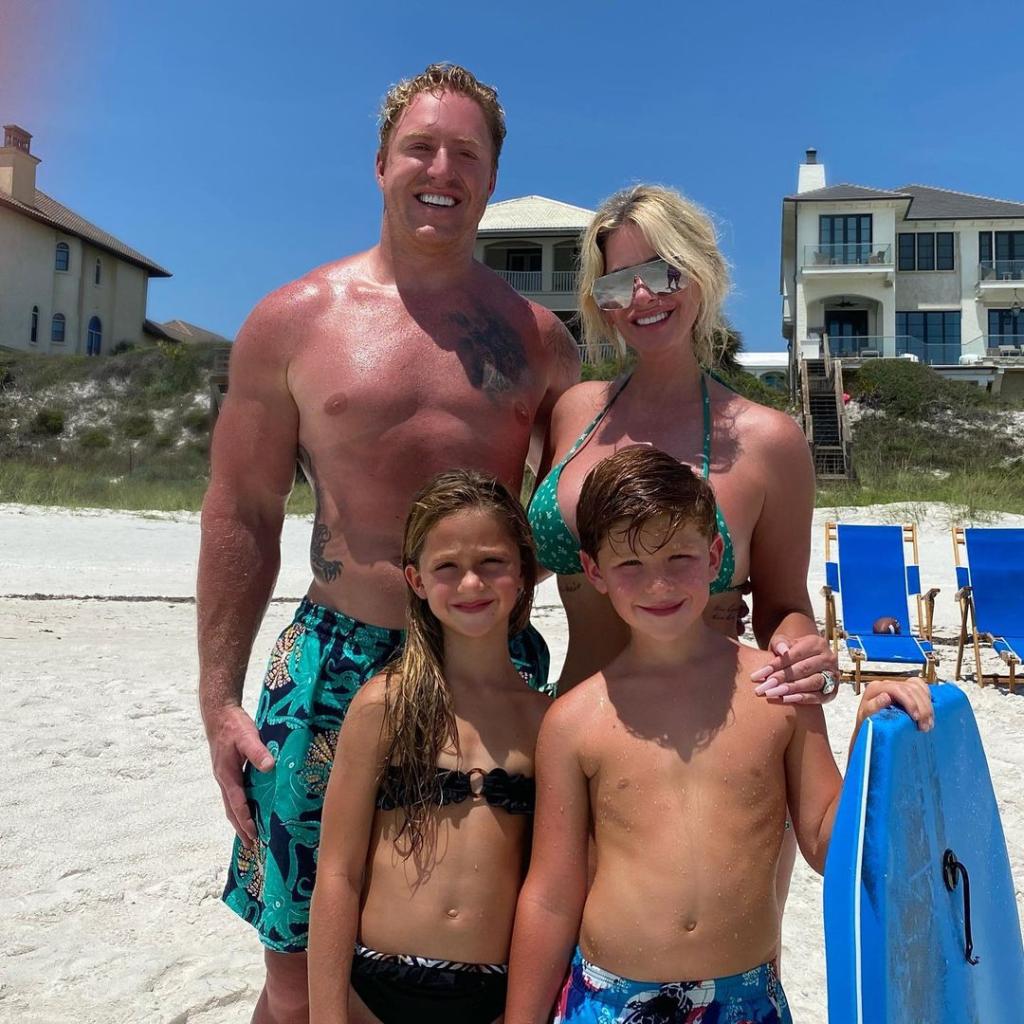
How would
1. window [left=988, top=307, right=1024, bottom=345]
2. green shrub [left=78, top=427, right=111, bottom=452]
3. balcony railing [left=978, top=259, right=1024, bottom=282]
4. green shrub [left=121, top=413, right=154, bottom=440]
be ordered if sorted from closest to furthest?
green shrub [left=78, top=427, right=111, bottom=452]
green shrub [left=121, top=413, right=154, bottom=440]
window [left=988, top=307, right=1024, bottom=345]
balcony railing [left=978, top=259, right=1024, bottom=282]

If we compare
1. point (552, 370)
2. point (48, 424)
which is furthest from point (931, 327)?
point (552, 370)

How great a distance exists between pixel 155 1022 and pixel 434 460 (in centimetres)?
230

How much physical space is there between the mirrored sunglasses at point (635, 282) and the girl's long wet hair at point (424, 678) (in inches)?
18.0

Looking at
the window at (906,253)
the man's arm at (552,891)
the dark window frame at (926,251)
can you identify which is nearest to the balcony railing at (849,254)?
the window at (906,253)

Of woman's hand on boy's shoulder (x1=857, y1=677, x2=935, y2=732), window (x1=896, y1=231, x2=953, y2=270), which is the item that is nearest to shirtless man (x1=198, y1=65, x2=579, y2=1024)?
woman's hand on boy's shoulder (x1=857, y1=677, x2=935, y2=732)

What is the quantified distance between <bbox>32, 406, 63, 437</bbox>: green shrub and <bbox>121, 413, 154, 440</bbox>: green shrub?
7.00 feet

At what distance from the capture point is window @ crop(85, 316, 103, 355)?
44.4 meters

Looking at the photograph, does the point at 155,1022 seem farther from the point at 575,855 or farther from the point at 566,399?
the point at 566,399

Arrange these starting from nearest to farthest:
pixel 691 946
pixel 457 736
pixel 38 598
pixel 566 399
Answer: pixel 691 946, pixel 457 736, pixel 566 399, pixel 38 598

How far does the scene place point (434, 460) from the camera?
86.8 inches

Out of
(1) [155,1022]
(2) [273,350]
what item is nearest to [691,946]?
(2) [273,350]

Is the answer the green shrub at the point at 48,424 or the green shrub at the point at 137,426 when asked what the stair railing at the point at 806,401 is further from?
the green shrub at the point at 48,424

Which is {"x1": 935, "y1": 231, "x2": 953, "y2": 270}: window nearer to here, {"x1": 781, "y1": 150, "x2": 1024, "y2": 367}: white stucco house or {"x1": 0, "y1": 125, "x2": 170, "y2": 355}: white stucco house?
{"x1": 781, "y1": 150, "x2": 1024, "y2": 367}: white stucco house

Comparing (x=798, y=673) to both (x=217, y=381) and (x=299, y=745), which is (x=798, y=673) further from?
(x=217, y=381)
